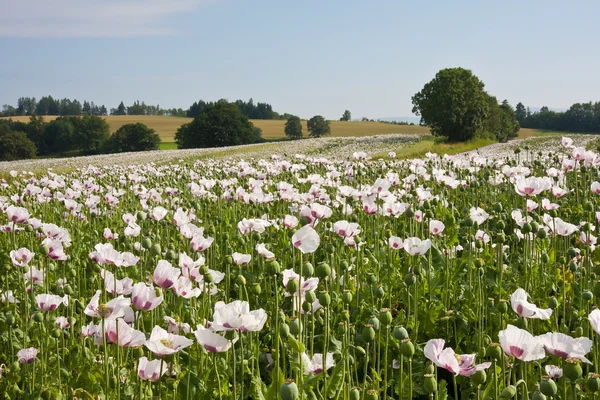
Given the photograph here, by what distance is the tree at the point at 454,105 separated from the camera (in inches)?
1971

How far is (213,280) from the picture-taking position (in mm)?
3479

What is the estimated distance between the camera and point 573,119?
390 feet

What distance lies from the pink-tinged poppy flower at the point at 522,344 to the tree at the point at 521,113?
143236 mm

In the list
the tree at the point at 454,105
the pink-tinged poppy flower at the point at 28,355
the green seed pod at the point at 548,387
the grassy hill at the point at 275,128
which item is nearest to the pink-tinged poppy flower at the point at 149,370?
the pink-tinged poppy flower at the point at 28,355

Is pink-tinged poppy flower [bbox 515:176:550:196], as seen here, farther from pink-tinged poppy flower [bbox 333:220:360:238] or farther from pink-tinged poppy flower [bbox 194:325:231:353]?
pink-tinged poppy flower [bbox 194:325:231:353]

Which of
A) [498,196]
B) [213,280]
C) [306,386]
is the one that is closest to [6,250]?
[213,280]

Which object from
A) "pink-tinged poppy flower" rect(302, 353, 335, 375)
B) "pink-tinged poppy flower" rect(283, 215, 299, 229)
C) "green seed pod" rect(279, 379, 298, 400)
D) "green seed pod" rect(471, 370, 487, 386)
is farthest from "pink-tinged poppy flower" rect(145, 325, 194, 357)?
"pink-tinged poppy flower" rect(283, 215, 299, 229)

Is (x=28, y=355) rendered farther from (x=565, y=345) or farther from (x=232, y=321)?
(x=565, y=345)

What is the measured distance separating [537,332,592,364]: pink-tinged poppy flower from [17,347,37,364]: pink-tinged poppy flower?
276 cm

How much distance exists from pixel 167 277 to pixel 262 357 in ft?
3.31

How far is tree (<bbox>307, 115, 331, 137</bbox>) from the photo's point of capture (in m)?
105

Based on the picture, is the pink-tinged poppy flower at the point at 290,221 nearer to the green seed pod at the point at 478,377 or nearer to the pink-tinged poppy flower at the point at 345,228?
the pink-tinged poppy flower at the point at 345,228

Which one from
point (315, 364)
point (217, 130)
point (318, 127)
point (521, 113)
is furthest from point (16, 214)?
point (521, 113)

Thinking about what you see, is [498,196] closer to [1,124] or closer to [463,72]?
[463,72]
